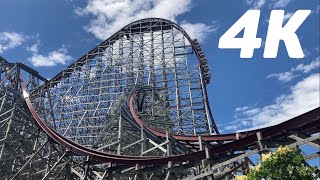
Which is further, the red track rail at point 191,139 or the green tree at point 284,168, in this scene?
Result: the red track rail at point 191,139

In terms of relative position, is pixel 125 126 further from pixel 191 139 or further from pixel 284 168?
pixel 284 168

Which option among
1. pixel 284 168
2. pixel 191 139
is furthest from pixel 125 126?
pixel 284 168

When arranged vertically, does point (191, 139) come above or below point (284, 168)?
above

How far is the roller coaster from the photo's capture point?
1067 cm

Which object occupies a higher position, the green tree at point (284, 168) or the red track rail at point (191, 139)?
the red track rail at point (191, 139)

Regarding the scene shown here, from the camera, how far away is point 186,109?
2391cm

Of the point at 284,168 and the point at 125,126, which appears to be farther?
the point at 125,126

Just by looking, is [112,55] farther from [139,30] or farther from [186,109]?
[186,109]

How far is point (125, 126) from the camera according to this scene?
1666cm

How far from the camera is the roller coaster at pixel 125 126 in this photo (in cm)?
1067

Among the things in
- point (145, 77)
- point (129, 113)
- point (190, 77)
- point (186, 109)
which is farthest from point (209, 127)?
point (129, 113)

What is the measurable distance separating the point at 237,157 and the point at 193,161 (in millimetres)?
1505

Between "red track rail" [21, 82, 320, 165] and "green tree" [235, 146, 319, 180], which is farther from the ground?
"red track rail" [21, 82, 320, 165]

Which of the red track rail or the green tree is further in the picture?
the red track rail
